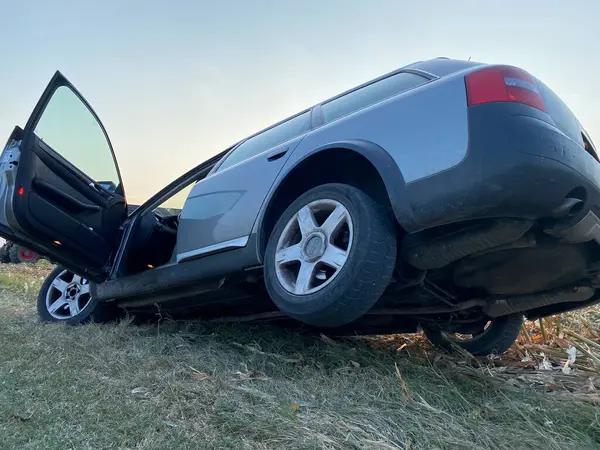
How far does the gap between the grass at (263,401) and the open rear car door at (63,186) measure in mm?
799

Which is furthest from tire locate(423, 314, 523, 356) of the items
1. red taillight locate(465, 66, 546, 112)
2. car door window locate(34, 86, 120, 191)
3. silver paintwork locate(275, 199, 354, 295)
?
car door window locate(34, 86, 120, 191)

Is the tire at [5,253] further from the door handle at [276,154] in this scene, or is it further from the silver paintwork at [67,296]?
the door handle at [276,154]

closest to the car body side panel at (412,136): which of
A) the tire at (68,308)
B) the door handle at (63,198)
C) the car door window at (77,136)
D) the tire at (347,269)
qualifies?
the tire at (347,269)

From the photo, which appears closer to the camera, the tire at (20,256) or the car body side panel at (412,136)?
the car body side panel at (412,136)

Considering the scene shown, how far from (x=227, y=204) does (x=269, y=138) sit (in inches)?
24.4

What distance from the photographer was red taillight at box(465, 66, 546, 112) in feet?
6.56

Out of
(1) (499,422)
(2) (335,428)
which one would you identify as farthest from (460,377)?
(2) (335,428)

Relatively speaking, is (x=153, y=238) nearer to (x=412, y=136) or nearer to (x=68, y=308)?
(x=68, y=308)

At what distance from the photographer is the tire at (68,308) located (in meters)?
4.29

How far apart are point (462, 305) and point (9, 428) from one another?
2.30m

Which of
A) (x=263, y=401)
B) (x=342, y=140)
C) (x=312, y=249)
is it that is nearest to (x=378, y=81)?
(x=342, y=140)

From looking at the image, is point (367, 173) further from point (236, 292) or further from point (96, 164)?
point (96, 164)

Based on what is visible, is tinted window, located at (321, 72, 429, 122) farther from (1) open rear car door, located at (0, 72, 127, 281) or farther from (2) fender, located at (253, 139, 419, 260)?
(1) open rear car door, located at (0, 72, 127, 281)

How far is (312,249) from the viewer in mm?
2377
